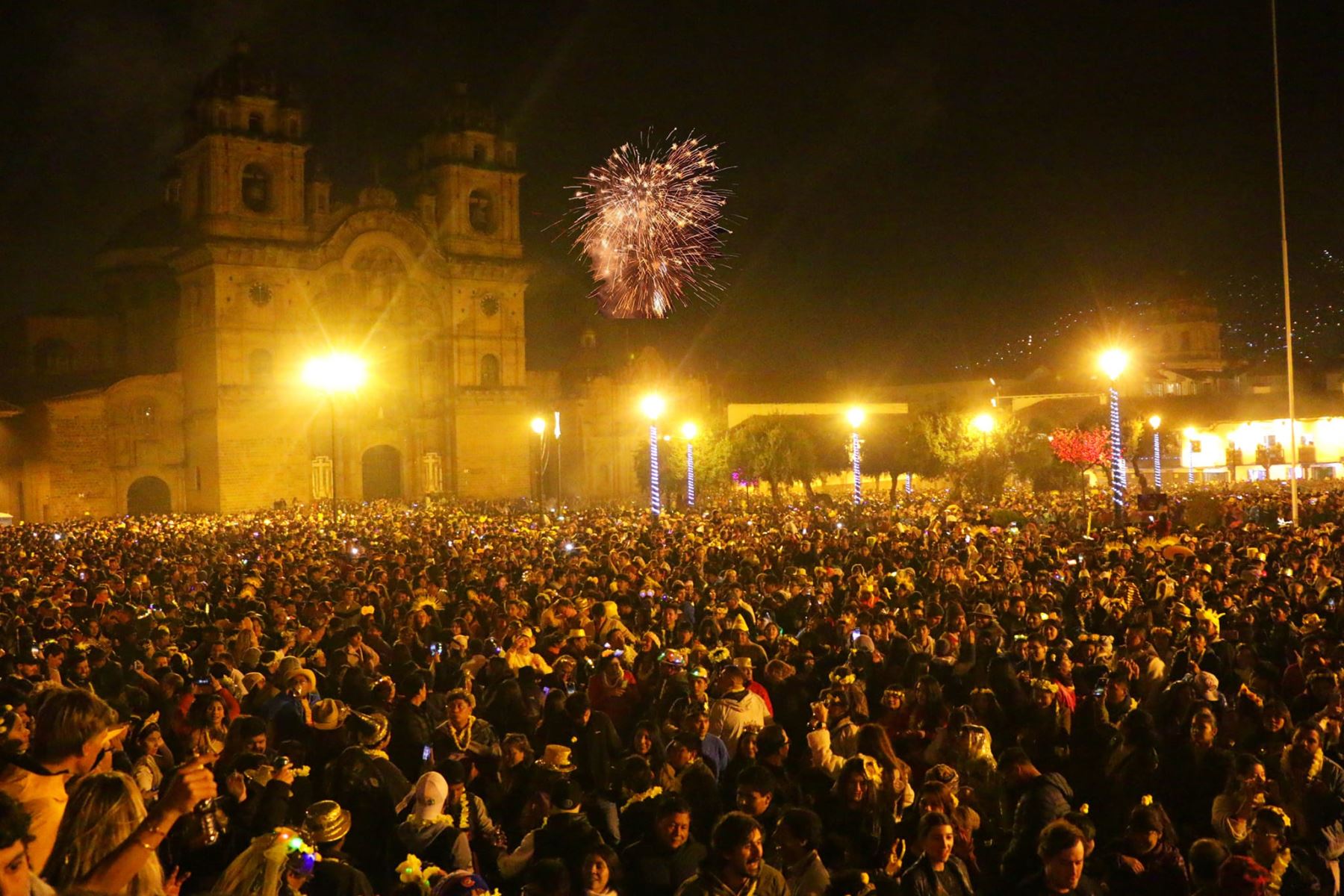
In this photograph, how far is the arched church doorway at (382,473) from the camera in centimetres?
5953

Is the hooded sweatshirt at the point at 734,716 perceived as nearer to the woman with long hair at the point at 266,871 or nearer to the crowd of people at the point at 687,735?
the crowd of people at the point at 687,735

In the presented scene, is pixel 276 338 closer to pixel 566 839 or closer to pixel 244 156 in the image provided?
pixel 244 156

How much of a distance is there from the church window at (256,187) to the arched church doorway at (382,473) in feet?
39.6

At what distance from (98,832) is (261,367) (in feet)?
174

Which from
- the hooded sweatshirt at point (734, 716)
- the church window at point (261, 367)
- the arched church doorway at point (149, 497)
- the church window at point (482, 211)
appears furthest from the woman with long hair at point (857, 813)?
the church window at point (482, 211)

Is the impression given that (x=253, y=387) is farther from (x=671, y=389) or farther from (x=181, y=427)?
(x=671, y=389)

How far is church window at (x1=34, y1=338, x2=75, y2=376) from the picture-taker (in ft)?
191

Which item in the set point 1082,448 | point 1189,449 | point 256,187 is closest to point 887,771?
point 1082,448

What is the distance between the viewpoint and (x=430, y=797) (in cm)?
611

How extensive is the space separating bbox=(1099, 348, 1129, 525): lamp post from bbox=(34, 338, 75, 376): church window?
49556mm

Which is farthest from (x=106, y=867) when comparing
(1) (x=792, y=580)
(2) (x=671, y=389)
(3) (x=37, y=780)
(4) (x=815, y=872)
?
(2) (x=671, y=389)

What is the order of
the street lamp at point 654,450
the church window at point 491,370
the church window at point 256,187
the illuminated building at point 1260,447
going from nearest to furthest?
the street lamp at point 654,450
the church window at point 256,187
the church window at point 491,370
the illuminated building at point 1260,447

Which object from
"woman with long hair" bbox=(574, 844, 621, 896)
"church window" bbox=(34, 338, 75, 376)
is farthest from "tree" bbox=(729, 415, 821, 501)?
"woman with long hair" bbox=(574, 844, 621, 896)

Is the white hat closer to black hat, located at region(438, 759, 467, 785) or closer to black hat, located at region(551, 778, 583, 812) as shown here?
black hat, located at region(438, 759, 467, 785)
